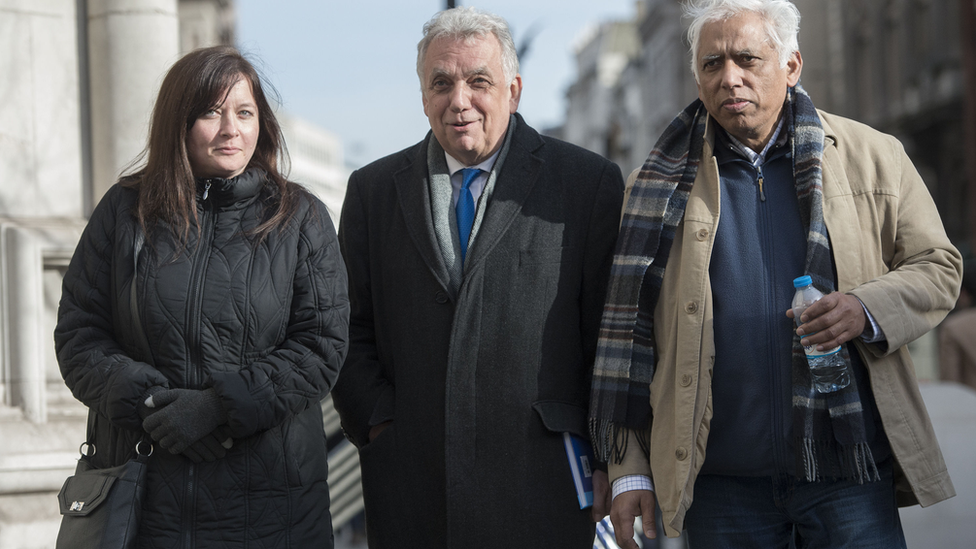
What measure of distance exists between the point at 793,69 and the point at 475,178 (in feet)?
3.46

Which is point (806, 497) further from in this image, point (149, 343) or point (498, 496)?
point (149, 343)

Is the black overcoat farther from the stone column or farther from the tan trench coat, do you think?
the stone column

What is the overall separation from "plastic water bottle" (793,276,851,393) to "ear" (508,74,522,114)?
1157 mm

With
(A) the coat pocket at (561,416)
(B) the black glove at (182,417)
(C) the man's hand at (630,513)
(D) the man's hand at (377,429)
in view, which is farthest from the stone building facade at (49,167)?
(C) the man's hand at (630,513)

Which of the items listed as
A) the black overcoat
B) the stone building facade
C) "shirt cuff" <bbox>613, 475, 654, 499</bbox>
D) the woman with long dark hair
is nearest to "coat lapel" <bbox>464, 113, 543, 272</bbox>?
the black overcoat

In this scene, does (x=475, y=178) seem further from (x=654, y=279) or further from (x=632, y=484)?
(x=632, y=484)

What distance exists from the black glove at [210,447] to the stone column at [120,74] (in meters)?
2.40

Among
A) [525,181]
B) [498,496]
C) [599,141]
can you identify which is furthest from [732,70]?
[599,141]

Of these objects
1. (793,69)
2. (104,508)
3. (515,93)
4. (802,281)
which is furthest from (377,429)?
(793,69)

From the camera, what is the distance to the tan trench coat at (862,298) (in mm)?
2973

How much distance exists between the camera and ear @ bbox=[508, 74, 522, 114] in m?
3.60

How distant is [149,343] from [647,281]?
1.45 metres

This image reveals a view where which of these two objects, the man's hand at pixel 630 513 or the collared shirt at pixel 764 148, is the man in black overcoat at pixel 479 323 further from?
the collared shirt at pixel 764 148

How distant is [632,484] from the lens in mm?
3188
